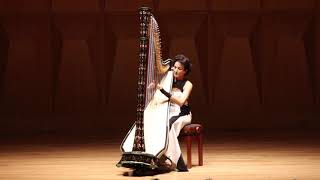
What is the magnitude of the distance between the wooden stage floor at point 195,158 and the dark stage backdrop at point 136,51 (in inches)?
41.7

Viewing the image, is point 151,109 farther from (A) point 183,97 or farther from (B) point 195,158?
(B) point 195,158

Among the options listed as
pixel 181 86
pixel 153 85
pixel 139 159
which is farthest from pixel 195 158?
pixel 153 85

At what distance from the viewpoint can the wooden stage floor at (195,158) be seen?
5535 millimetres

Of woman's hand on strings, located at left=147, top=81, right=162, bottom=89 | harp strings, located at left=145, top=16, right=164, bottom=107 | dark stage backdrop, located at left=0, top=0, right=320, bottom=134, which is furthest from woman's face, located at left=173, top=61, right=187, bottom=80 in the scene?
dark stage backdrop, located at left=0, top=0, right=320, bottom=134

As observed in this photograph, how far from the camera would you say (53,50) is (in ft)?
31.9

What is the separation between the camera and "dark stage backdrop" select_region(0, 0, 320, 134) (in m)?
9.66

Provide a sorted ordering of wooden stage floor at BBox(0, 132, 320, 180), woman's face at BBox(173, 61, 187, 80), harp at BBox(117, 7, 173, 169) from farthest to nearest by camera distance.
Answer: woman's face at BBox(173, 61, 187, 80)
wooden stage floor at BBox(0, 132, 320, 180)
harp at BBox(117, 7, 173, 169)

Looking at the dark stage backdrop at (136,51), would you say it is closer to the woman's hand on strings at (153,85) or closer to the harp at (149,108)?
the harp at (149,108)

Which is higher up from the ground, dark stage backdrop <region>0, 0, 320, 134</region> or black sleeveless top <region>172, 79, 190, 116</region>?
dark stage backdrop <region>0, 0, 320, 134</region>

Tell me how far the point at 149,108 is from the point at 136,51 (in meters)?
4.33

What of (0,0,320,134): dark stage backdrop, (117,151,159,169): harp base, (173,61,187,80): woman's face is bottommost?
(117,151,159,169): harp base

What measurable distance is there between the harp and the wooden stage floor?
0.25 m

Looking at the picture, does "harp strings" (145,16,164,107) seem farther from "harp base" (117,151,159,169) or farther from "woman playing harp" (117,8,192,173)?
"harp base" (117,151,159,169)

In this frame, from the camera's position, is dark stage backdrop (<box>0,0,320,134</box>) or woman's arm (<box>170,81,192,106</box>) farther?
dark stage backdrop (<box>0,0,320,134</box>)
